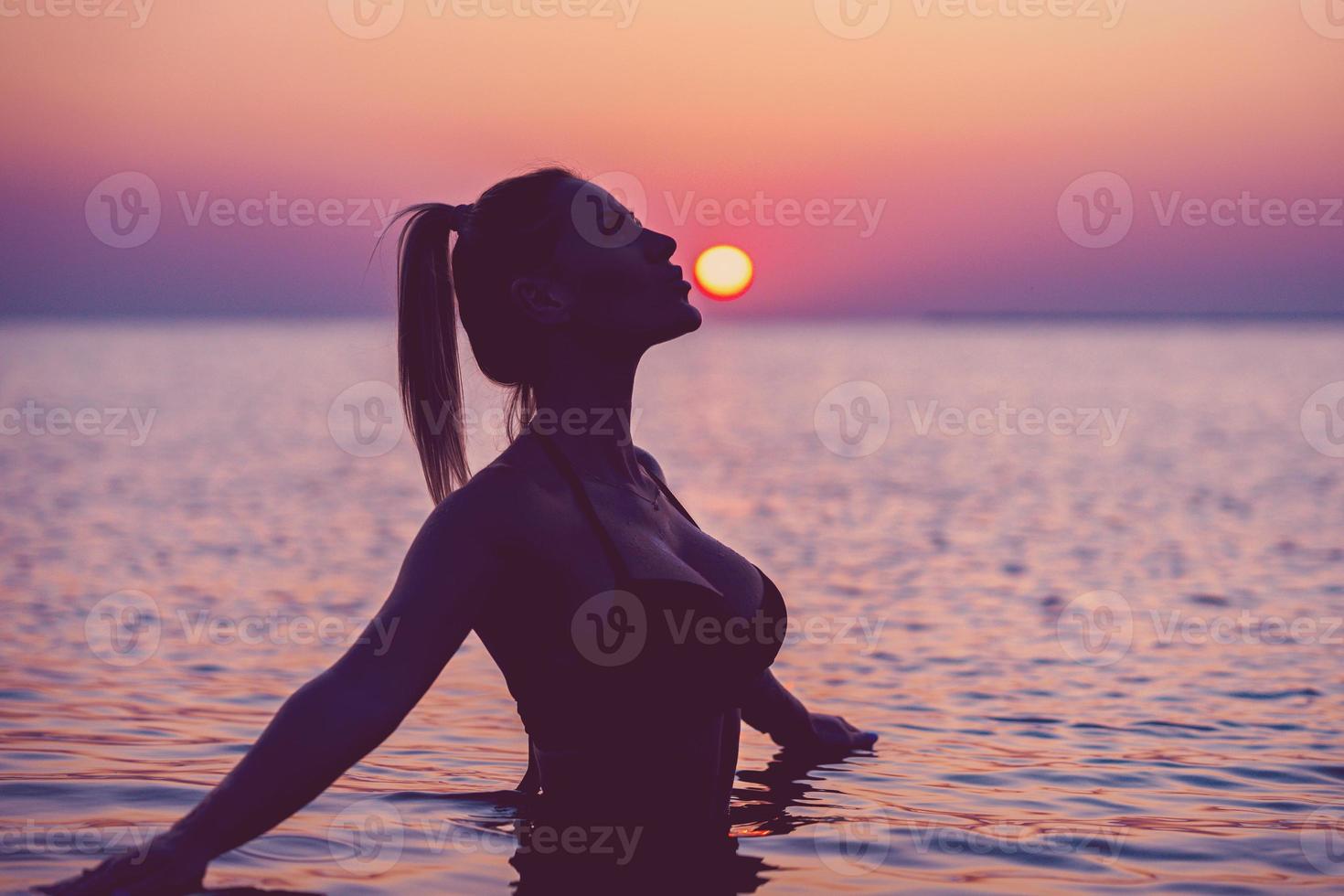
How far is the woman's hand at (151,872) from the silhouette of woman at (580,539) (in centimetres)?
68

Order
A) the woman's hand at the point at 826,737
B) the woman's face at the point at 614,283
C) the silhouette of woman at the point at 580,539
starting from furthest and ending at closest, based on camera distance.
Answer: the woman's hand at the point at 826,737, the woman's face at the point at 614,283, the silhouette of woman at the point at 580,539

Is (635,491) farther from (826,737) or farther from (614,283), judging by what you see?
(826,737)

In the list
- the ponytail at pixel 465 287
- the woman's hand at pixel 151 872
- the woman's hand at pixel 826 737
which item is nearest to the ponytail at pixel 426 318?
the ponytail at pixel 465 287

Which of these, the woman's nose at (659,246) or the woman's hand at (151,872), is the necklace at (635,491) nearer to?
the woman's nose at (659,246)

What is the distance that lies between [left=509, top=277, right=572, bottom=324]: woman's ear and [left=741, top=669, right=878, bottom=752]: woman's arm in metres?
1.55

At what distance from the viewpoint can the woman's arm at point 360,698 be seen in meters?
2.58

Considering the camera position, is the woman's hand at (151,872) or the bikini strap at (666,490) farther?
the bikini strap at (666,490)

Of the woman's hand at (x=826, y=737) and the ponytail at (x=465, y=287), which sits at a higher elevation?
the ponytail at (x=465, y=287)

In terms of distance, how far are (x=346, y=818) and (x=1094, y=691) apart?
4.72 m

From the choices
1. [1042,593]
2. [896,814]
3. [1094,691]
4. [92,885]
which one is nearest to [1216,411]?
[1042,593]

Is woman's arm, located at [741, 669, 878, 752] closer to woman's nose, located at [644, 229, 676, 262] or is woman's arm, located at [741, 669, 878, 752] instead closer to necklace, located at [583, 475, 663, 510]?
necklace, located at [583, 475, 663, 510]

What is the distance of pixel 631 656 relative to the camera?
327 centimetres

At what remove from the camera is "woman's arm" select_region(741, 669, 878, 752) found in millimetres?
4477

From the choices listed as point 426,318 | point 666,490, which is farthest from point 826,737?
point 426,318
